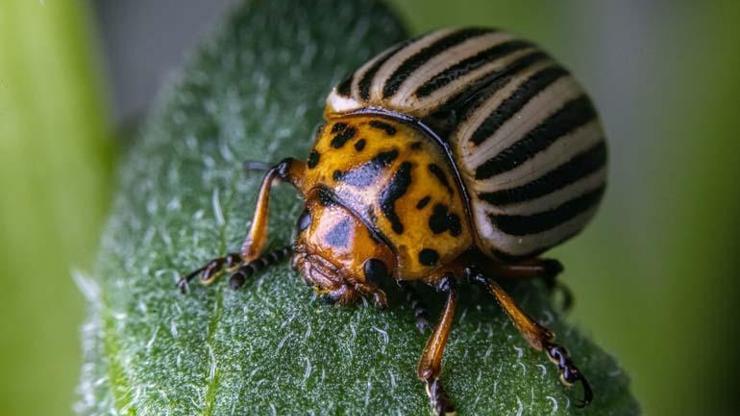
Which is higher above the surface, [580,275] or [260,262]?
[260,262]

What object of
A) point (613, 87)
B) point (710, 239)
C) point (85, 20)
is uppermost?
point (85, 20)

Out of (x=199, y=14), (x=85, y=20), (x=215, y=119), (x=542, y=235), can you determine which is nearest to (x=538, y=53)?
(x=542, y=235)

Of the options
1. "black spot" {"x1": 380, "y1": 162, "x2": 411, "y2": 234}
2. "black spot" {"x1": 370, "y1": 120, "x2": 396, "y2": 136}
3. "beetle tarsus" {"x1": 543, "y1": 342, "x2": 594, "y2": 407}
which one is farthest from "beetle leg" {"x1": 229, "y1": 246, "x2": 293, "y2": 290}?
"beetle tarsus" {"x1": 543, "y1": 342, "x2": 594, "y2": 407}

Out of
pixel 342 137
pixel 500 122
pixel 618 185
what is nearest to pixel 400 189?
pixel 342 137

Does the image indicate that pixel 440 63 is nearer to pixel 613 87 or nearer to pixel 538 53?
pixel 538 53

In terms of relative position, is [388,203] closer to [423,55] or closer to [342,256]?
[342,256]

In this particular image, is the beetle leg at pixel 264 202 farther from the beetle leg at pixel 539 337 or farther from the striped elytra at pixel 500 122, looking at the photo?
the beetle leg at pixel 539 337

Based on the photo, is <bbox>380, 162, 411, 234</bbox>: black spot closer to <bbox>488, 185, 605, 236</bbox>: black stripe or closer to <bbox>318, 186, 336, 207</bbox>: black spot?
<bbox>318, 186, 336, 207</bbox>: black spot
